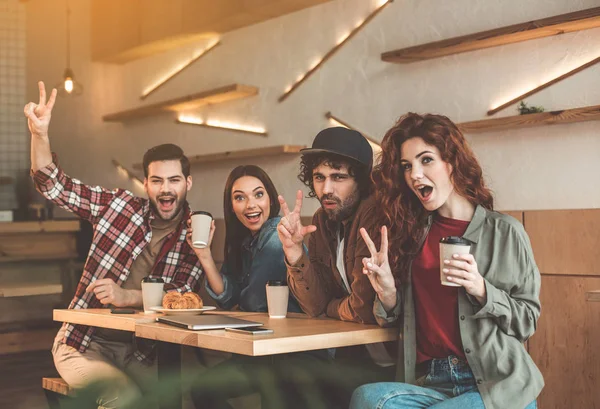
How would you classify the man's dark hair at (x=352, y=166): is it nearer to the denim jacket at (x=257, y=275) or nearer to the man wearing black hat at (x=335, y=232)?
the man wearing black hat at (x=335, y=232)

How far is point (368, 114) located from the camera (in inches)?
164

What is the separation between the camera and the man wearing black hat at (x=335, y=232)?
7.45 ft

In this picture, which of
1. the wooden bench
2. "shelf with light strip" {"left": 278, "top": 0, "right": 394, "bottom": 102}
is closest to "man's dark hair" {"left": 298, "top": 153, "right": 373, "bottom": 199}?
the wooden bench

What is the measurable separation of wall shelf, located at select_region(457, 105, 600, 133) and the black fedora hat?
3.89ft

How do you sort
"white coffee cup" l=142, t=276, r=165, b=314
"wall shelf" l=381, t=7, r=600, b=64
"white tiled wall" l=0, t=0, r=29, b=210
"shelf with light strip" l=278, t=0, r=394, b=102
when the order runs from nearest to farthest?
"white coffee cup" l=142, t=276, r=165, b=314 < "wall shelf" l=381, t=7, r=600, b=64 < "shelf with light strip" l=278, t=0, r=394, b=102 < "white tiled wall" l=0, t=0, r=29, b=210

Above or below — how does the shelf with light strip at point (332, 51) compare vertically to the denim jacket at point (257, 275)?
above

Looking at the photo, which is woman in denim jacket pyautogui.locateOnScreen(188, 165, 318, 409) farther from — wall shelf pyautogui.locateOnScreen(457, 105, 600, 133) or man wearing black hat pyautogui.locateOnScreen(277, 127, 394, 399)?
wall shelf pyautogui.locateOnScreen(457, 105, 600, 133)

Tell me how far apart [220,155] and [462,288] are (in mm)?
3404

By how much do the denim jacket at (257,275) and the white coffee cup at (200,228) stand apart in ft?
0.88

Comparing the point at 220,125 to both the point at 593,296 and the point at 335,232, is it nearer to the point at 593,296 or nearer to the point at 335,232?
the point at 335,232

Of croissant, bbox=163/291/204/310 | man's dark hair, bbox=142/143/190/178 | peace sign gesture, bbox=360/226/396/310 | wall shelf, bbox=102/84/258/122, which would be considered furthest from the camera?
wall shelf, bbox=102/84/258/122

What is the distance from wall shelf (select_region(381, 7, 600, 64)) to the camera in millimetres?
3113

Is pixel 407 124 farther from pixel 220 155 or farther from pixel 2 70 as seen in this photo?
pixel 2 70

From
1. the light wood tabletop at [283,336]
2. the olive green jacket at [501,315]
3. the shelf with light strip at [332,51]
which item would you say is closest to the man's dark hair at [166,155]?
the light wood tabletop at [283,336]
